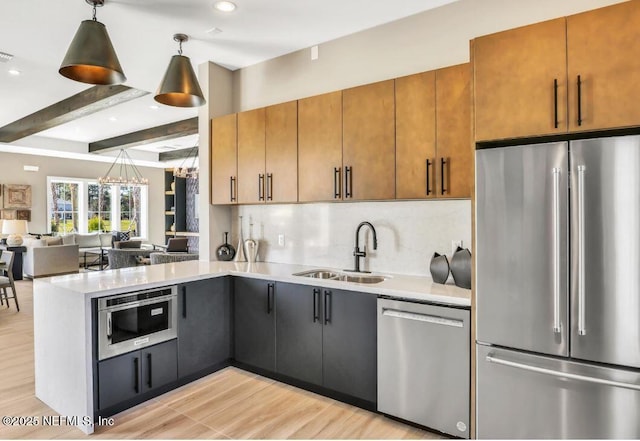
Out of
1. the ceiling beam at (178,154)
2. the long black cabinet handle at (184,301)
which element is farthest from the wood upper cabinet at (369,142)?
the ceiling beam at (178,154)

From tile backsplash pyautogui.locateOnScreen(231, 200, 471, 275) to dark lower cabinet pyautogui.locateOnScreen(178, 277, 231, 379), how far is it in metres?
0.76

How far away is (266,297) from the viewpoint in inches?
124

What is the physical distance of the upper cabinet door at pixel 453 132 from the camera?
256 centimetres

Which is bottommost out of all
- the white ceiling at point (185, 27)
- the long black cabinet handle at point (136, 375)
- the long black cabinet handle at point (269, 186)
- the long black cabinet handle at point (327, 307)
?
the long black cabinet handle at point (136, 375)

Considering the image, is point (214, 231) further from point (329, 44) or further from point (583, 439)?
point (583, 439)

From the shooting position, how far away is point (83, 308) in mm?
2402

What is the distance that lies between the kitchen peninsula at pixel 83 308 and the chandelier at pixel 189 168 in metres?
4.25

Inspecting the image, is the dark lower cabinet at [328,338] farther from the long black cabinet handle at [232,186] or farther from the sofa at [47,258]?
the sofa at [47,258]

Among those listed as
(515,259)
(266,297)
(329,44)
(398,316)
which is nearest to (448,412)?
(398,316)

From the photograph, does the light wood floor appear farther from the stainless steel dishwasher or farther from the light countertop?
the light countertop

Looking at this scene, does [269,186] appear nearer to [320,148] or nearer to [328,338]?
[320,148]

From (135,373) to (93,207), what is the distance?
353 inches

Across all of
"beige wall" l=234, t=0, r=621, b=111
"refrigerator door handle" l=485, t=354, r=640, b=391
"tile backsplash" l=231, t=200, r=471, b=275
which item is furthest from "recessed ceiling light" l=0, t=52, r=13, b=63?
"refrigerator door handle" l=485, t=354, r=640, b=391

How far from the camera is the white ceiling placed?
9.44 ft
